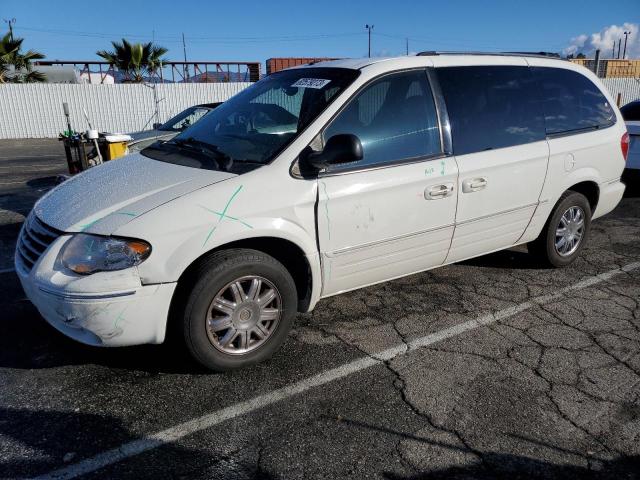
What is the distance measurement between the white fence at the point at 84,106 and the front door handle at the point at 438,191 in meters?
21.5

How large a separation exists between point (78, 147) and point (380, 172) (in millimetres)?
6460

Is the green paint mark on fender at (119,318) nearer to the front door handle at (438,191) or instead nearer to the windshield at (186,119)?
the front door handle at (438,191)

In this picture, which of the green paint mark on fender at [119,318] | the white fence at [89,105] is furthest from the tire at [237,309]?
the white fence at [89,105]

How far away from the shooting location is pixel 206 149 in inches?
141

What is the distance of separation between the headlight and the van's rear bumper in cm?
429

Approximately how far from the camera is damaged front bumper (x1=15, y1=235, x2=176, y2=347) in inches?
106

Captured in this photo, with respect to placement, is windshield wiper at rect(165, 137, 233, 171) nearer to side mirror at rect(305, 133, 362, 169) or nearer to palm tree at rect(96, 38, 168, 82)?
side mirror at rect(305, 133, 362, 169)

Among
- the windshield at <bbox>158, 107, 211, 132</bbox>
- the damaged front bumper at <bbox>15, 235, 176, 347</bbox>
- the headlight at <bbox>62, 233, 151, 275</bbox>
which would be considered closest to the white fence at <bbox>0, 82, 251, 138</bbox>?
the windshield at <bbox>158, 107, 211, 132</bbox>

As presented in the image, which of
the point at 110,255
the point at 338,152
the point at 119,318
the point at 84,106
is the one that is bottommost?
the point at 119,318

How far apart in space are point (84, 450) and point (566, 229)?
434 cm

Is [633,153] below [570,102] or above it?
below

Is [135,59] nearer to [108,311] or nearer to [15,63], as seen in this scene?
[15,63]

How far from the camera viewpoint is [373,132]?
3463 mm

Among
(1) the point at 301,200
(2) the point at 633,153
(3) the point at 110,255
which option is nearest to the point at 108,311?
(3) the point at 110,255
